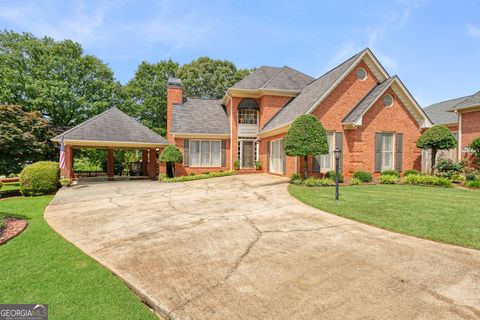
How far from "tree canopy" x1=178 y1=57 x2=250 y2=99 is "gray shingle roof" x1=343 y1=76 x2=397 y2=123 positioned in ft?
86.5

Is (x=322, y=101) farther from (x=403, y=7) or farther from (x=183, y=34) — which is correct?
(x=183, y=34)

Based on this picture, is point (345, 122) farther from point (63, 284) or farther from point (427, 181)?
point (63, 284)

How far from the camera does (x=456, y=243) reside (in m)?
4.55

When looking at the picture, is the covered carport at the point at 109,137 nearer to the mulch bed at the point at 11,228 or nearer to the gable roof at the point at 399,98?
the mulch bed at the point at 11,228

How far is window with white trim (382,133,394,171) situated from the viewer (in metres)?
13.9

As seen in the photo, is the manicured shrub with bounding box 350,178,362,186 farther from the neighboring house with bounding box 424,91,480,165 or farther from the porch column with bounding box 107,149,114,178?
the porch column with bounding box 107,149,114,178

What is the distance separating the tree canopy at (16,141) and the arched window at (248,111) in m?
14.4

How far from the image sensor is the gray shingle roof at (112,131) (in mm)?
15867

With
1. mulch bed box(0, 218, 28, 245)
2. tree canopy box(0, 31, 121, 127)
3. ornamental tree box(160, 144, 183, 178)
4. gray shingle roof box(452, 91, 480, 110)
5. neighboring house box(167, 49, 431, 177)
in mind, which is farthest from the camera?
tree canopy box(0, 31, 121, 127)

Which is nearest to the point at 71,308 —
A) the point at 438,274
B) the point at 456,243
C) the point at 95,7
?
the point at 438,274

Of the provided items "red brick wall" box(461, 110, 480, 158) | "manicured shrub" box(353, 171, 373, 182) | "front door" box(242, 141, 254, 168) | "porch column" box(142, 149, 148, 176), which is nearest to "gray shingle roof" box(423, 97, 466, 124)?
"red brick wall" box(461, 110, 480, 158)

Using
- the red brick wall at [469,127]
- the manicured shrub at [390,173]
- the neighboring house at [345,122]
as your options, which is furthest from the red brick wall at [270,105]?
the red brick wall at [469,127]

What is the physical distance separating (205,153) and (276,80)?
818cm

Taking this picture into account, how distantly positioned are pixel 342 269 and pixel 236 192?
730 centimetres
